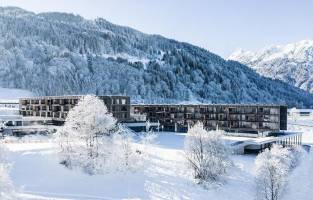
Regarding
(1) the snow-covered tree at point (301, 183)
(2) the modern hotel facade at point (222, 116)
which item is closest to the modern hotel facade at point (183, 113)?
(2) the modern hotel facade at point (222, 116)

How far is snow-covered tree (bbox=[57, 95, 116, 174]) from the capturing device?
84312 mm

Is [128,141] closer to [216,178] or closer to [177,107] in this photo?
[216,178]

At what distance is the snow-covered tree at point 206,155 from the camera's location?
84188mm

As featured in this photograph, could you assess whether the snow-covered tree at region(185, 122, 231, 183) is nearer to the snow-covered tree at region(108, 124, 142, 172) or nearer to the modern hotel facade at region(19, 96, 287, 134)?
the snow-covered tree at region(108, 124, 142, 172)

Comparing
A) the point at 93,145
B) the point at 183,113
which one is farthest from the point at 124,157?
the point at 183,113

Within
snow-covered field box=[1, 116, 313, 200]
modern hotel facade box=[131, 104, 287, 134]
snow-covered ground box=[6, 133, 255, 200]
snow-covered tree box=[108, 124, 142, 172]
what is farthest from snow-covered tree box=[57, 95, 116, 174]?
modern hotel facade box=[131, 104, 287, 134]

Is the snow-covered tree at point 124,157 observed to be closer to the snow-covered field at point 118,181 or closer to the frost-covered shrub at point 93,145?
the frost-covered shrub at point 93,145

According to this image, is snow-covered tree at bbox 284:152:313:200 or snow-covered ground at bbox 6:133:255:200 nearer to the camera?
snow-covered ground at bbox 6:133:255:200

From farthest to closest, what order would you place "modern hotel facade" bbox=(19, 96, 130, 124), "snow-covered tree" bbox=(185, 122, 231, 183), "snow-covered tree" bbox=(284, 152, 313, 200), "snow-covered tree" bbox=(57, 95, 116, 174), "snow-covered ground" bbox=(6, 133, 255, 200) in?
"modern hotel facade" bbox=(19, 96, 130, 124) → "snow-covered tree" bbox=(57, 95, 116, 174) → "snow-covered tree" bbox=(185, 122, 231, 183) → "snow-covered tree" bbox=(284, 152, 313, 200) → "snow-covered ground" bbox=(6, 133, 255, 200)

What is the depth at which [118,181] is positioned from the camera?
264ft

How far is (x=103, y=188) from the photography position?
7688cm

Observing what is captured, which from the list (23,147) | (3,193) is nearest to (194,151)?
(23,147)

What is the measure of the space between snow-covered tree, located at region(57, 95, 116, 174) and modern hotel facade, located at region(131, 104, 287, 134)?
47.7 meters

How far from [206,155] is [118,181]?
18258 millimetres
